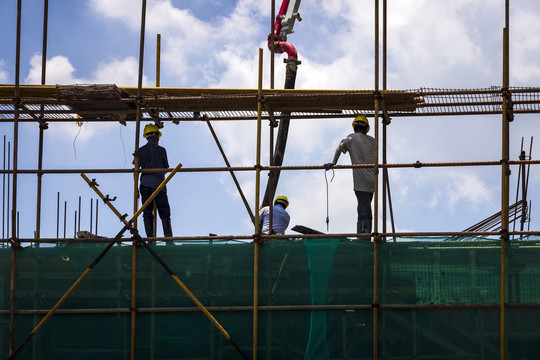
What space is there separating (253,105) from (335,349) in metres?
4.69

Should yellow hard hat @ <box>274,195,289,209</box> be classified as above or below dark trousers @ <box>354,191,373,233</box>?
above

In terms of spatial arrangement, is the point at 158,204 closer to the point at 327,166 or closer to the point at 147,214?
the point at 147,214

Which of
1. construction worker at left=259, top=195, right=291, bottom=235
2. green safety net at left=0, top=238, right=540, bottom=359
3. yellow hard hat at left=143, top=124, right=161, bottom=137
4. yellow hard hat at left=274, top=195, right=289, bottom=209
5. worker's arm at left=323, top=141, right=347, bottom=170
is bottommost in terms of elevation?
green safety net at left=0, top=238, right=540, bottom=359

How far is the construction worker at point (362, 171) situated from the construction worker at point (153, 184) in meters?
2.97

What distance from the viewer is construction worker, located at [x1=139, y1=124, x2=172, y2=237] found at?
19.0 meters

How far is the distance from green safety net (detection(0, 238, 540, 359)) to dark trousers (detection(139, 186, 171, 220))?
95 cm

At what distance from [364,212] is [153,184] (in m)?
3.69

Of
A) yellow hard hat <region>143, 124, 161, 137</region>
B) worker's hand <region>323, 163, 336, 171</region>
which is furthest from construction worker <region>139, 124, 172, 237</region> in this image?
worker's hand <region>323, 163, 336, 171</region>

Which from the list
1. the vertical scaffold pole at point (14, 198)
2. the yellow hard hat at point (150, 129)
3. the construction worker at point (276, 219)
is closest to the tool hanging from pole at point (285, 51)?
the construction worker at point (276, 219)

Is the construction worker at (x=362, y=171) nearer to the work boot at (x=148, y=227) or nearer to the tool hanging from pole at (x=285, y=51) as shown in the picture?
the work boot at (x=148, y=227)

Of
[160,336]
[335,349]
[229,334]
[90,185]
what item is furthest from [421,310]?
[90,185]

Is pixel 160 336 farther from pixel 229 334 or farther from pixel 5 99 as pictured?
pixel 5 99

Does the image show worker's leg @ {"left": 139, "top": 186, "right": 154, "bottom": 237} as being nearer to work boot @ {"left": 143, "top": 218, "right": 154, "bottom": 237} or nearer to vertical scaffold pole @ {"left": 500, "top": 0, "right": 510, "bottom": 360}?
work boot @ {"left": 143, "top": 218, "right": 154, "bottom": 237}

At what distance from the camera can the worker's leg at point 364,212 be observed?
18.6 metres
